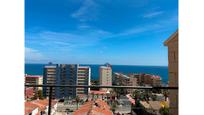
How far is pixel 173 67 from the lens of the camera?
2.50 metres

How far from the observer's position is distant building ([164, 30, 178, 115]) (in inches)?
95.4

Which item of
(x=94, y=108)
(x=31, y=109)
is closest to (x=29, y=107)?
(x=31, y=109)

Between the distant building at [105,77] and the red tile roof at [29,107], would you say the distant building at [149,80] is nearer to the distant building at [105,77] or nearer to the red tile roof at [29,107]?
the distant building at [105,77]

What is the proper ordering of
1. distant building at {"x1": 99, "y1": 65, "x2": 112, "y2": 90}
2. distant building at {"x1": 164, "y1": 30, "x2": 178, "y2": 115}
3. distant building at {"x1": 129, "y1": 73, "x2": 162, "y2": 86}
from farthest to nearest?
1. distant building at {"x1": 99, "y1": 65, "x2": 112, "y2": 90}
2. distant building at {"x1": 129, "y1": 73, "x2": 162, "y2": 86}
3. distant building at {"x1": 164, "y1": 30, "x2": 178, "y2": 115}

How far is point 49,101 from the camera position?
2.66m

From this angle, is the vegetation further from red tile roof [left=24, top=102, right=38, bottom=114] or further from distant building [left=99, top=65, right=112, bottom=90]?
red tile roof [left=24, top=102, right=38, bottom=114]

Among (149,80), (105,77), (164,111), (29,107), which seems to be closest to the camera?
(29,107)

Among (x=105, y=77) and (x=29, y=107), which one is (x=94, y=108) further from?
(x=105, y=77)

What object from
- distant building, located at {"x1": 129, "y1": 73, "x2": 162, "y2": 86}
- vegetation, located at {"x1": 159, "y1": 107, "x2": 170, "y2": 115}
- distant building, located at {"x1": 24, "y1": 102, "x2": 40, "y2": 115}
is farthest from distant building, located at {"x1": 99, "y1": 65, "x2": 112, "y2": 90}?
distant building, located at {"x1": 24, "y1": 102, "x2": 40, "y2": 115}
